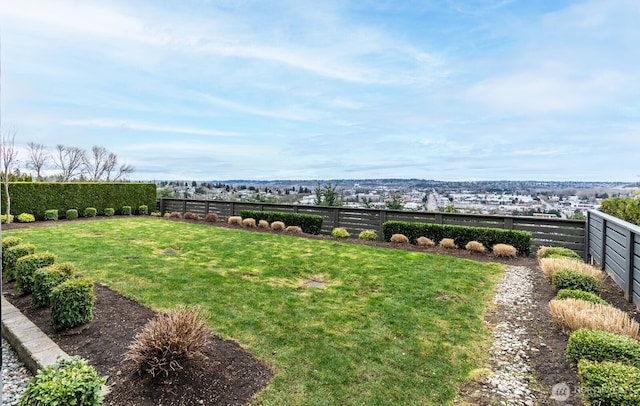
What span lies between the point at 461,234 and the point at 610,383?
20.2 ft

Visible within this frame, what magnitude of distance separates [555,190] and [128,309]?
10.2 meters

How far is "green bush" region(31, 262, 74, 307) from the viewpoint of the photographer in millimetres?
3959

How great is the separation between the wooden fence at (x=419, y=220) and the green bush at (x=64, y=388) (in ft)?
26.9

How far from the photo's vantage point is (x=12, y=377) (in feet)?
9.46

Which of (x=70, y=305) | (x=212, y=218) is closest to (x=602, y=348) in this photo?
(x=70, y=305)

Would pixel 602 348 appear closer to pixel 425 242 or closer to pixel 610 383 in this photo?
pixel 610 383

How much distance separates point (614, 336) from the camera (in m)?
2.66

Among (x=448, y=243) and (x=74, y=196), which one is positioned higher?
(x=74, y=196)

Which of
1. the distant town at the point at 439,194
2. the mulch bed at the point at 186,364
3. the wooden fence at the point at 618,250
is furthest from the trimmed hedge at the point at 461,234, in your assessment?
the mulch bed at the point at 186,364

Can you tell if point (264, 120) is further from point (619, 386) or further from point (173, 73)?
point (619, 386)

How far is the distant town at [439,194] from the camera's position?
8.03 meters

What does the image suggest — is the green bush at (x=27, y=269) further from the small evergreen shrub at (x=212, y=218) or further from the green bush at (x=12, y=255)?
the small evergreen shrub at (x=212, y=218)

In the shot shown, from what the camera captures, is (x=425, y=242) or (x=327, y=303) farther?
(x=425, y=242)

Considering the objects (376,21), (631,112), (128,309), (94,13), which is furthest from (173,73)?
(631,112)
